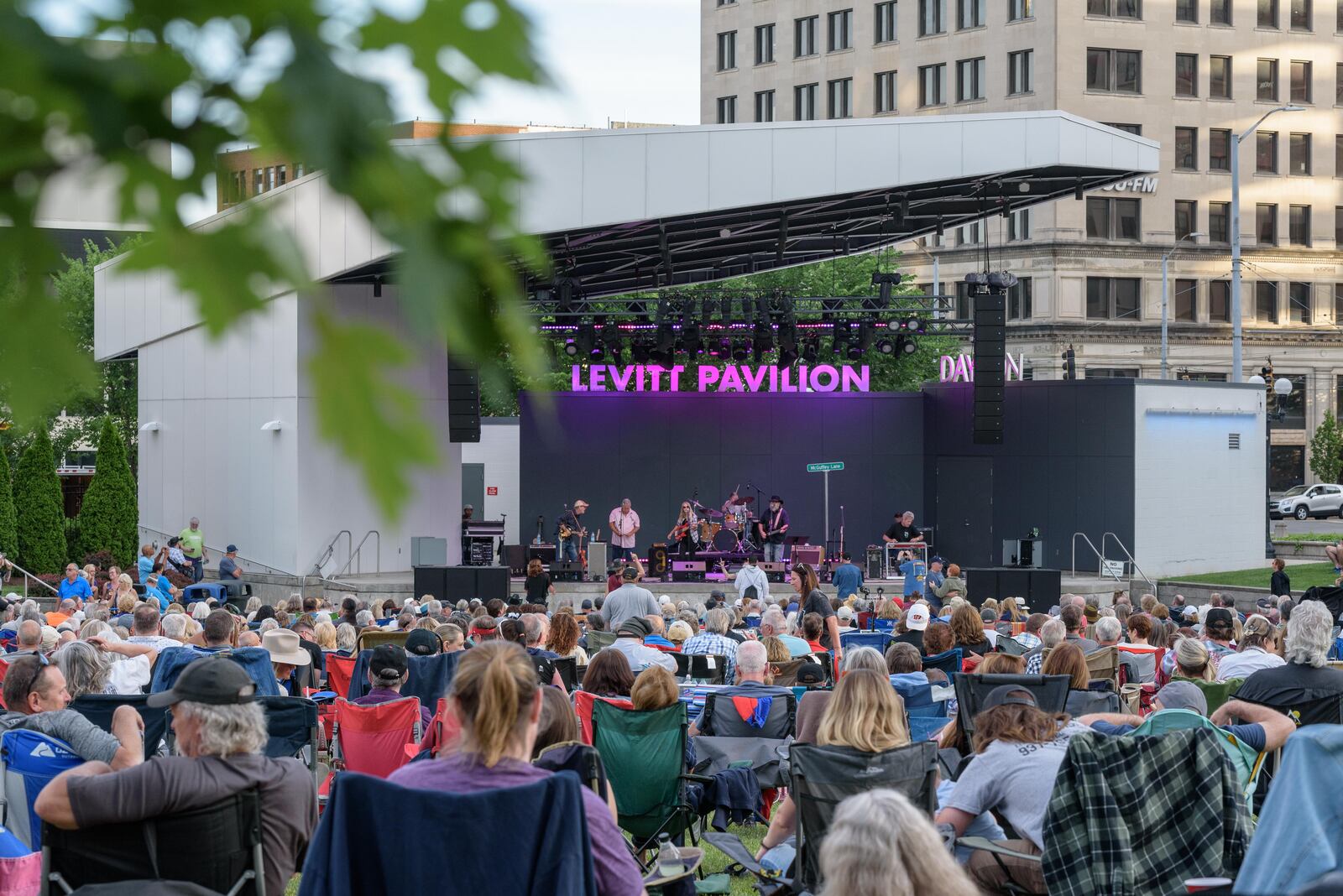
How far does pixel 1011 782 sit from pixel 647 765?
2.12 metres

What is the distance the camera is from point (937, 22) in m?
60.6

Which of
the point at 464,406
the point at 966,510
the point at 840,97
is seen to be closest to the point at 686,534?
the point at 464,406

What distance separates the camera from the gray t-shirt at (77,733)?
213 inches

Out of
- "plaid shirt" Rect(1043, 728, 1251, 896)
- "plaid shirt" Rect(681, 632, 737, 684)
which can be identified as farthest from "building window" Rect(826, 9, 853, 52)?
"plaid shirt" Rect(1043, 728, 1251, 896)

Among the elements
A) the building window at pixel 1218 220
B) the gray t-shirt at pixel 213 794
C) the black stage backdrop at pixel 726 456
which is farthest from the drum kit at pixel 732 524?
the building window at pixel 1218 220

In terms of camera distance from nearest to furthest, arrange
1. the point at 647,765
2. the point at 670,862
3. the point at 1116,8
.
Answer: the point at 670,862
the point at 647,765
the point at 1116,8

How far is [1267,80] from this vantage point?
59531mm

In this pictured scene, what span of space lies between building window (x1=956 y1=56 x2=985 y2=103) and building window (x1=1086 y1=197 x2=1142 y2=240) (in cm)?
638

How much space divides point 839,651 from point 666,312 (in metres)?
16.2

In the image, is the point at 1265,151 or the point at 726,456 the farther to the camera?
the point at 1265,151

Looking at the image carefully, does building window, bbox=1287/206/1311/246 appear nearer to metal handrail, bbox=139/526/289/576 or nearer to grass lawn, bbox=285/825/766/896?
metal handrail, bbox=139/526/289/576

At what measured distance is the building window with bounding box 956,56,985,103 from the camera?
195ft

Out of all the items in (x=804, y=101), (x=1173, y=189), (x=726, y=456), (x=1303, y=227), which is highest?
(x=804, y=101)

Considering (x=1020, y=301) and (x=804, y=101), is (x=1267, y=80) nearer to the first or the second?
(x=1020, y=301)
